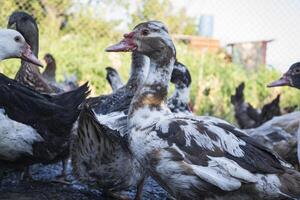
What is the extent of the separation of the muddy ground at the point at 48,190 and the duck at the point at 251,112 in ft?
12.1

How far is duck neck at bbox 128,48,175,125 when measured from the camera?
10.1 ft

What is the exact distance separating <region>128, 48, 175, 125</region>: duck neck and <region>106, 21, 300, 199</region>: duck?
0.04 m

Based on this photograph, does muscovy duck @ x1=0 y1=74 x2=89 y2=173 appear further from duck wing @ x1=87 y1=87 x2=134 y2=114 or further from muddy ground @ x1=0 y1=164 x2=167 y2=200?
duck wing @ x1=87 y1=87 x2=134 y2=114

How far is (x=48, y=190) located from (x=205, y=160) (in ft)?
4.01

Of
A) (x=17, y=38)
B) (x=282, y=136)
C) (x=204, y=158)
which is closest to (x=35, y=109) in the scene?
(x=17, y=38)

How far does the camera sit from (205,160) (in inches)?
109

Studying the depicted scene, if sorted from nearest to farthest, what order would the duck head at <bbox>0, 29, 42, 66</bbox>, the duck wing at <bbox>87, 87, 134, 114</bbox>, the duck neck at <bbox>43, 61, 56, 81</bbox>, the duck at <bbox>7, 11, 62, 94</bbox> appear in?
the duck head at <bbox>0, 29, 42, 66</bbox>
the duck wing at <bbox>87, 87, 134, 114</bbox>
the duck at <bbox>7, 11, 62, 94</bbox>
the duck neck at <bbox>43, 61, 56, 81</bbox>

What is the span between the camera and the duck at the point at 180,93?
4.86 m

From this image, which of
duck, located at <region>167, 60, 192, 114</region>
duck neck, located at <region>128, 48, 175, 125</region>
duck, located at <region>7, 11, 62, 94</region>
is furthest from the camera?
duck, located at <region>7, 11, 62, 94</region>

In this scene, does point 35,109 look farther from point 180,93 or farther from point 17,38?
point 180,93

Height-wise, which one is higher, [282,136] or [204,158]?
[204,158]

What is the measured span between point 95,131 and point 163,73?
508 millimetres

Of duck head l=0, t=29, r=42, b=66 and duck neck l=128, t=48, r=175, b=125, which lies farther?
duck head l=0, t=29, r=42, b=66

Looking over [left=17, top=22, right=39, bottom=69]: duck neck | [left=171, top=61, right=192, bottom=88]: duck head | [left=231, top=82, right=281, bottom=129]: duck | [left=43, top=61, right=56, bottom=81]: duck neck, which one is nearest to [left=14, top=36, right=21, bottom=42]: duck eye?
[left=17, top=22, right=39, bottom=69]: duck neck
